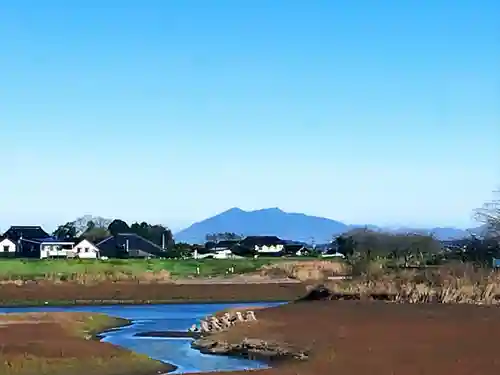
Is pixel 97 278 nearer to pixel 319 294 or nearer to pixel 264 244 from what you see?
pixel 319 294

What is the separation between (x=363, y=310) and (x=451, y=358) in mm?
15414

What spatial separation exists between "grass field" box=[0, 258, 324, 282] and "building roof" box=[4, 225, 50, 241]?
49.5 m

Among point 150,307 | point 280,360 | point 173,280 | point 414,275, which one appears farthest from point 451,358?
point 173,280

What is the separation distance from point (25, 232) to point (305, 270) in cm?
7003

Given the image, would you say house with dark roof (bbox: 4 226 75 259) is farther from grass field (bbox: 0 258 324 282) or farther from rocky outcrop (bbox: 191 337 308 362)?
rocky outcrop (bbox: 191 337 308 362)

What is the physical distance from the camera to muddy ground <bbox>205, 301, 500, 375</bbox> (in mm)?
28547

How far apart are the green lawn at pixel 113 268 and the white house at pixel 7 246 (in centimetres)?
4061

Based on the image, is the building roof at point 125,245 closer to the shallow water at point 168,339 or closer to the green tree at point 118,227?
the green tree at point 118,227

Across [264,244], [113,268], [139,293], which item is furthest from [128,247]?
[139,293]

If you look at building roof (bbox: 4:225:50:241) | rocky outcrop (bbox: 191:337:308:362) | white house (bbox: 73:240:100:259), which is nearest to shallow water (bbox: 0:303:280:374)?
rocky outcrop (bbox: 191:337:308:362)

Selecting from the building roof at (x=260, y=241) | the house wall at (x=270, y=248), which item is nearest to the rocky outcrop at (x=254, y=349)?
the house wall at (x=270, y=248)

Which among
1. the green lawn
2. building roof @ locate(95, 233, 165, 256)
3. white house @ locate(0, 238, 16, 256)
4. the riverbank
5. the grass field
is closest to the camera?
the riverbank

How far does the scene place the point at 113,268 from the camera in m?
92.4

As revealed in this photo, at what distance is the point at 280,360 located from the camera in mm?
32812
